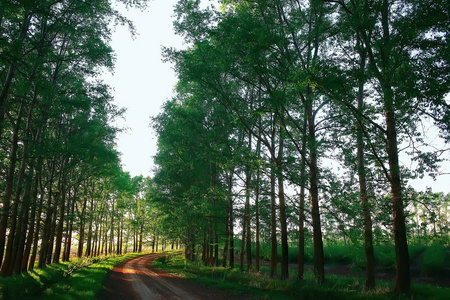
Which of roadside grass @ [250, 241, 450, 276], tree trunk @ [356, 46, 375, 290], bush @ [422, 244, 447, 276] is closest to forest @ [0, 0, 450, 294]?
tree trunk @ [356, 46, 375, 290]

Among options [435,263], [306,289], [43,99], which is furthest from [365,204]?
[435,263]

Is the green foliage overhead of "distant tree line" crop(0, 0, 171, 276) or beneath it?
beneath

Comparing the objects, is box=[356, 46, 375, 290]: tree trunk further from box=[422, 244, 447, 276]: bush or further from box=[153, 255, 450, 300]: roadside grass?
box=[422, 244, 447, 276]: bush

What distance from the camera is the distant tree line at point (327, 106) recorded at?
744cm

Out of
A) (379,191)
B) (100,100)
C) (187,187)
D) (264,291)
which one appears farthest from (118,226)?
(379,191)

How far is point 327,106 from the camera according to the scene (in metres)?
13.1

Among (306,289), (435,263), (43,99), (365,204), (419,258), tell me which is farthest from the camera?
(419,258)

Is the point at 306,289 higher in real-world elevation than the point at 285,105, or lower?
lower

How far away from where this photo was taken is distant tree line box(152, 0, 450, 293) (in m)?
7.44

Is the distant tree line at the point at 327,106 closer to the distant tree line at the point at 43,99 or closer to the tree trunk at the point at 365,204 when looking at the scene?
the tree trunk at the point at 365,204

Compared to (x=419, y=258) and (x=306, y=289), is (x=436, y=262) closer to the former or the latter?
(x=419, y=258)

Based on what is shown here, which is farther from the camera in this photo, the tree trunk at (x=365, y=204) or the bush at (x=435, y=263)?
the bush at (x=435, y=263)

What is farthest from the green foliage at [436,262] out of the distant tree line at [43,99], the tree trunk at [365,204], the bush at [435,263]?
the distant tree line at [43,99]

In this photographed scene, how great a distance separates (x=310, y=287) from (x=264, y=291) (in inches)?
88.6
